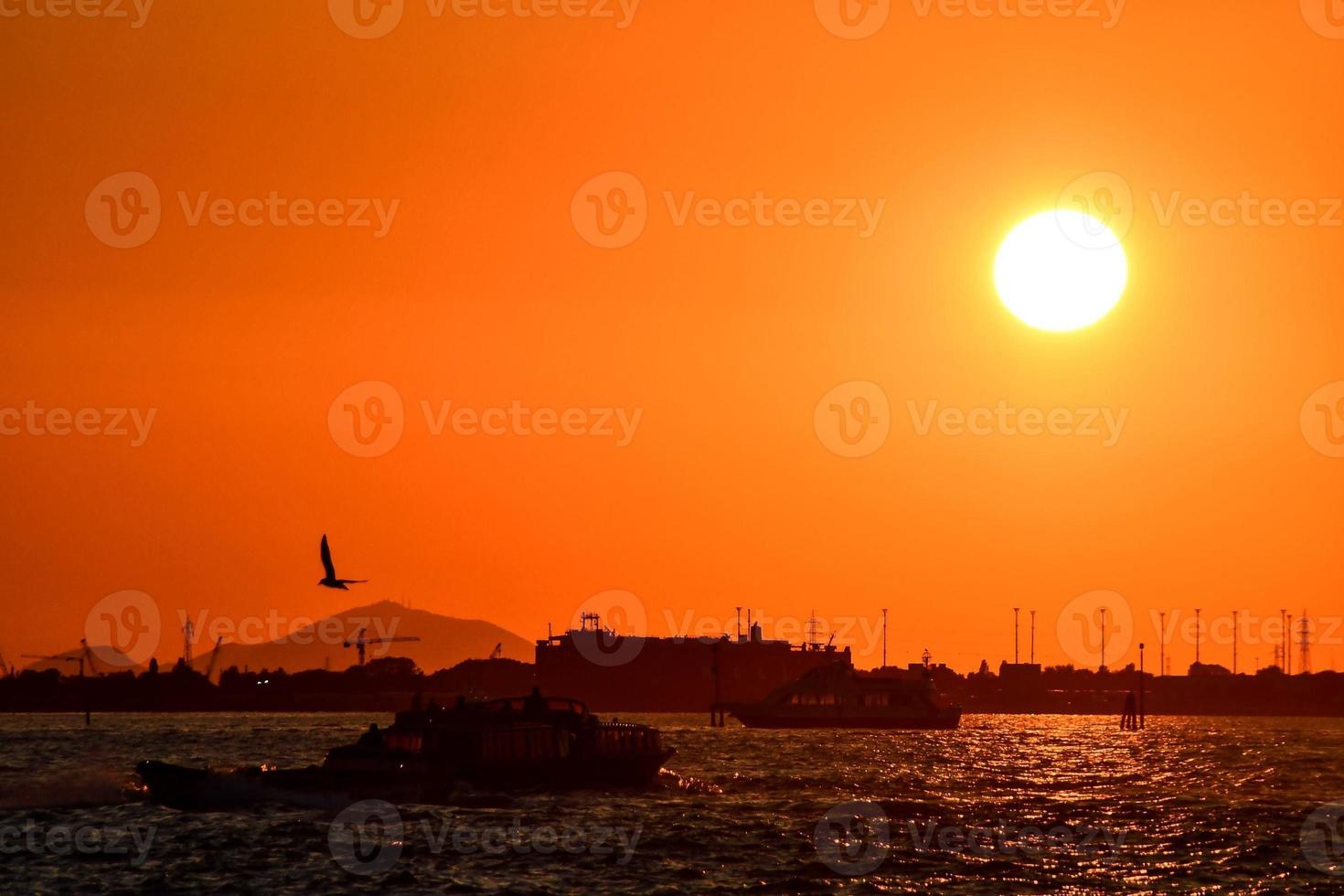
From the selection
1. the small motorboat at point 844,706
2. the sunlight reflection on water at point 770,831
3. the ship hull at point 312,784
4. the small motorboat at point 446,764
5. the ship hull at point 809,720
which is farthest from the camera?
the small motorboat at point 844,706

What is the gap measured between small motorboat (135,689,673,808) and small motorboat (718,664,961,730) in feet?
336

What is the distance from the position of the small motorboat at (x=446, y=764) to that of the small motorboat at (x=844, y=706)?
336 feet

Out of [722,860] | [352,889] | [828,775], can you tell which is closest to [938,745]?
[828,775]

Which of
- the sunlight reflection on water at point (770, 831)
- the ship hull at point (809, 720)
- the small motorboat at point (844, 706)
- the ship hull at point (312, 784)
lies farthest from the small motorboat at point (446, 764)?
the small motorboat at point (844, 706)

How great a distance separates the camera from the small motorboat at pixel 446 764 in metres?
63.2

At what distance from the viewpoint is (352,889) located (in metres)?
46.0

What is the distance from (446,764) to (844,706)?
383ft

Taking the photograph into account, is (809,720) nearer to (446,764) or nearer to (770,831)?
(446,764)

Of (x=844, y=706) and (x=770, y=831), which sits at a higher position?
(x=844, y=706)

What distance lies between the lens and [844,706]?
181 meters

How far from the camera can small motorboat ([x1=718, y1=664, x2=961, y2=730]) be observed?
179 m

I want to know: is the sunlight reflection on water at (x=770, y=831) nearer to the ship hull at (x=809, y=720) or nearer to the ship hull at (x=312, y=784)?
the ship hull at (x=312, y=784)

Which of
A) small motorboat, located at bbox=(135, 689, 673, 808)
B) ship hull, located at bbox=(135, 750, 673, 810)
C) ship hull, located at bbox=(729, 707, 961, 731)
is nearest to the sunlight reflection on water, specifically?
ship hull, located at bbox=(135, 750, 673, 810)

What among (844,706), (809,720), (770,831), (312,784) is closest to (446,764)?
(312,784)
